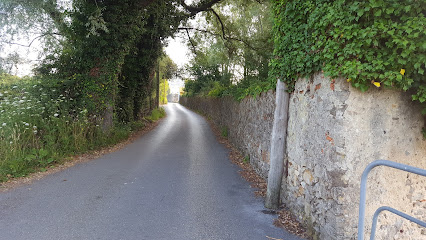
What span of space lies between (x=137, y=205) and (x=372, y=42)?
14.4ft

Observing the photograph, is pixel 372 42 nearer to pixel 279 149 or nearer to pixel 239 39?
pixel 279 149

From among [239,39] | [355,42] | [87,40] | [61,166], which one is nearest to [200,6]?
[239,39]

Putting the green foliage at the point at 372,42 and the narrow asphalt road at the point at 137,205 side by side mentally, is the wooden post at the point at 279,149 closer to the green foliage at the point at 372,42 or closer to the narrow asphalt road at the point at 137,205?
the narrow asphalt road at the point at 137,205

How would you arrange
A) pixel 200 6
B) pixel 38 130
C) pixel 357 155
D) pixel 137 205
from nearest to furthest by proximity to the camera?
pixel 357 155
pixel 137 205
pixel 38 130
pixel 200 6

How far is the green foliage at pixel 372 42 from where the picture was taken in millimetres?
2689

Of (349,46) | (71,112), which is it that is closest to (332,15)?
(349,46)

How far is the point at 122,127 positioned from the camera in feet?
40.4

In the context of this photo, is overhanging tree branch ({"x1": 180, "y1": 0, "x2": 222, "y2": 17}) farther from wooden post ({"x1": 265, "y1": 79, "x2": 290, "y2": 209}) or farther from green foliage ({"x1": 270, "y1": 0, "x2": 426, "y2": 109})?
green foliage ({"x1": 270, "y1": 0, "x2": 426, "y2": 109})

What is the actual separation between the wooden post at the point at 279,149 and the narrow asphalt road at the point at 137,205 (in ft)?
1.09

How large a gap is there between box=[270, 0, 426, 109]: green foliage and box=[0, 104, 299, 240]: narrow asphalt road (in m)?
2.46

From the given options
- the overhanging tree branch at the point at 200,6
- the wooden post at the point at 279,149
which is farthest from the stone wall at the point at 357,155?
the overhanging tree branch at the point at 200,6

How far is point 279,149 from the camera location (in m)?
4.78

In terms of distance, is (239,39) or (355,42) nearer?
(355,42)

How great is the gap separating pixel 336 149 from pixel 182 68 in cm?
3649
